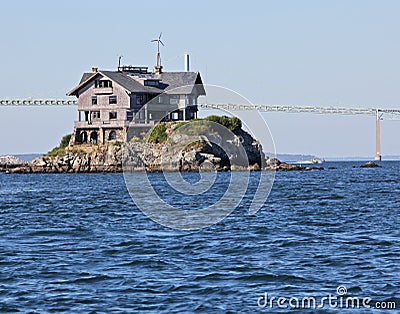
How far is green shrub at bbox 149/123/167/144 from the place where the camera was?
107m

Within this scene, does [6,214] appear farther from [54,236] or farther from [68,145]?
[68,145]

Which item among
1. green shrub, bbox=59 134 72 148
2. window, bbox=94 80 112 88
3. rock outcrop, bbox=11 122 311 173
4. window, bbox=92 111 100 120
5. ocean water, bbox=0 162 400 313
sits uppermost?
window, bbox=94 80 112 88

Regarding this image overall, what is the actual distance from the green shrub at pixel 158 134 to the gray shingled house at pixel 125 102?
2156 millimetres

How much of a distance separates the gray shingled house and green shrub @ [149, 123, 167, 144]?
2156 millimetres

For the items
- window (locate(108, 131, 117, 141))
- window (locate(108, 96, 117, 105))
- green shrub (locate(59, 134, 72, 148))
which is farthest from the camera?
green shrub (locate(59, 134, 72, 148))

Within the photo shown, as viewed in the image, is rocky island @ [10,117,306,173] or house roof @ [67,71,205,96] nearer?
rocky island @ [10,117,306,173]

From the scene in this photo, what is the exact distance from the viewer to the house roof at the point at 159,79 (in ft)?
367

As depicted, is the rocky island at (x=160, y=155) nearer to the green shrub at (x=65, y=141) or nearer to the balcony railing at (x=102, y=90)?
the green shrub at (x=65, y=141)

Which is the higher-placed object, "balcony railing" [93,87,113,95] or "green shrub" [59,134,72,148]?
"balcony railing" [93,87,113,95]

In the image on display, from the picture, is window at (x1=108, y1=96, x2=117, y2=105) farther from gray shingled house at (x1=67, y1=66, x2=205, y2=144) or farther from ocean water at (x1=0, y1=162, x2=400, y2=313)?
ocean water at (x1=0, y1=162, x2=400, y2=313)

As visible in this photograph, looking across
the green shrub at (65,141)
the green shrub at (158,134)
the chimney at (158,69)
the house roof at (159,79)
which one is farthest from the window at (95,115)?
the chimney at (158,69)

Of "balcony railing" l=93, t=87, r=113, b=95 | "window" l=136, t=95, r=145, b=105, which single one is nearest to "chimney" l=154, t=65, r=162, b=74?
"window" l=136, t=95, r=145, b=105

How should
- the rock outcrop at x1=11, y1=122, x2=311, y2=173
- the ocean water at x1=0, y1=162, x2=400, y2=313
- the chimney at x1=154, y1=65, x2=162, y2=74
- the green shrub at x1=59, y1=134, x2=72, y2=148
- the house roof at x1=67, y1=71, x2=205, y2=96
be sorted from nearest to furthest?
the ocean water at x1=0, y1=162, x2=400, y2=313
the rock outcrop at x1=11, y1=122, x2=311, y2=173
the house roof at x1=67, y1=71, x2=205, y2=96
the green shrub at x1=59, y1=134, x2=72, y2=148
the chimney at x1=154, y1=65, x2=162, y2=74

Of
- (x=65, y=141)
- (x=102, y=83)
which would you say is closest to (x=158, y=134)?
(x=102, y=83)
